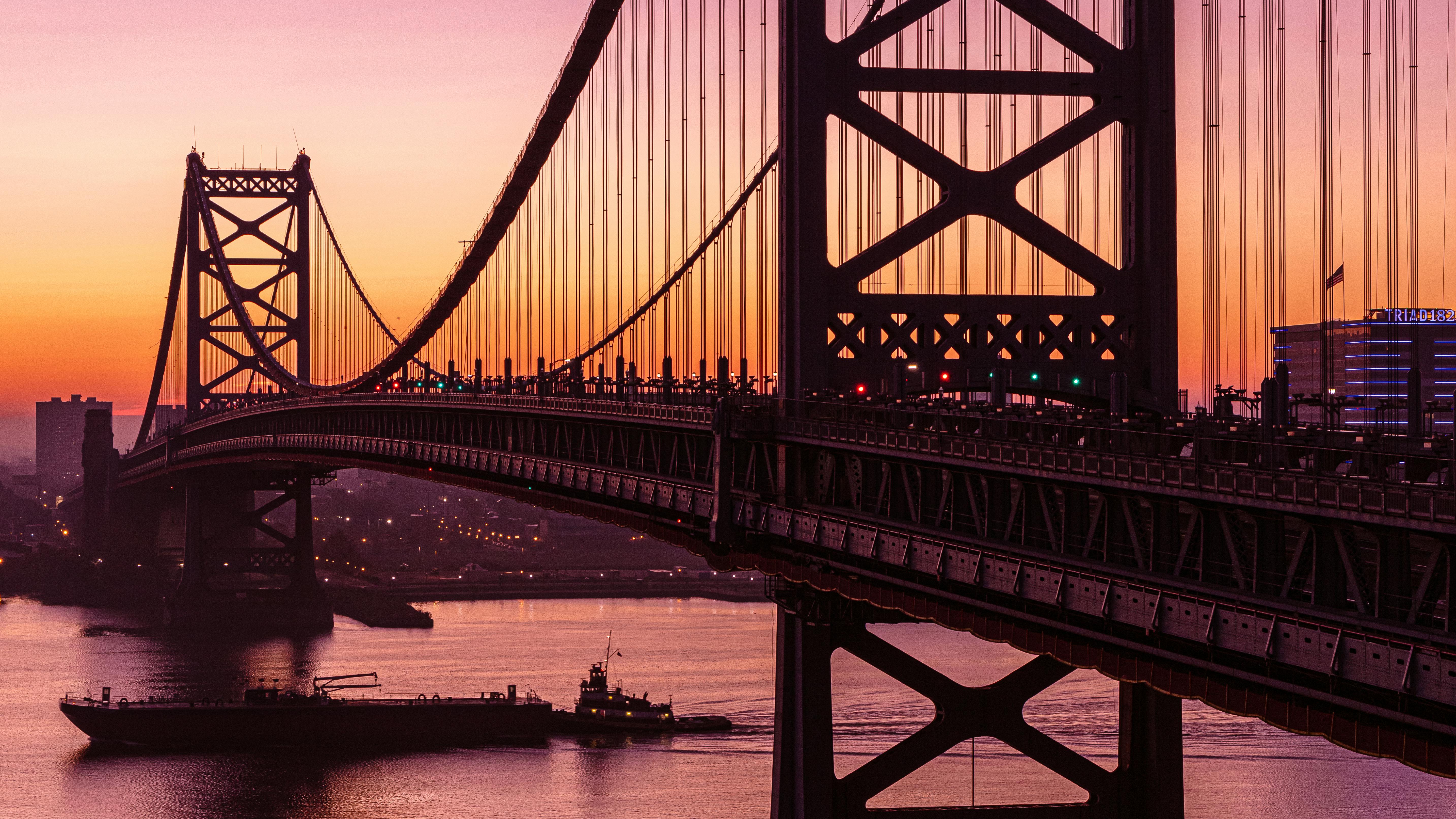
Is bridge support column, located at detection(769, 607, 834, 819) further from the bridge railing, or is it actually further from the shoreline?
the shoreline

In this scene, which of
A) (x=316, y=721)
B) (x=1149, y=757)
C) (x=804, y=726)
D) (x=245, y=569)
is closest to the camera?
(x=1149, y=757)

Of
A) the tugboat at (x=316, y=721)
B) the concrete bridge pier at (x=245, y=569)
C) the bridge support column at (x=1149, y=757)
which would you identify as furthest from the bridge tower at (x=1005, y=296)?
the concrete bridge pier at (x=245, y=569)

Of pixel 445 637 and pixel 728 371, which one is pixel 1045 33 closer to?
pixel 728 371

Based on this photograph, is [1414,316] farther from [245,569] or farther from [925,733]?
[245,569]

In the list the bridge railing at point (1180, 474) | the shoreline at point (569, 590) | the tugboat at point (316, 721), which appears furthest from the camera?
the shoreline at point (569, 590)

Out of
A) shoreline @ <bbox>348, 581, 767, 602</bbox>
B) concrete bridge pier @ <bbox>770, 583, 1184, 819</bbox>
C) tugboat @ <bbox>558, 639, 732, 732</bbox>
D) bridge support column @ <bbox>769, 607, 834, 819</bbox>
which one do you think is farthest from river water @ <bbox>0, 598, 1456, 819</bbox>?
shoreline @ <bbox>348, 581, 767, 602</bbox>

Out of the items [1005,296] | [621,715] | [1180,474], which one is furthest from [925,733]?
[621,715]

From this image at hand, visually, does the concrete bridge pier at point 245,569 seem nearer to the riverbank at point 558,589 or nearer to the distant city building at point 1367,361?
the riverbank at point 558,589
